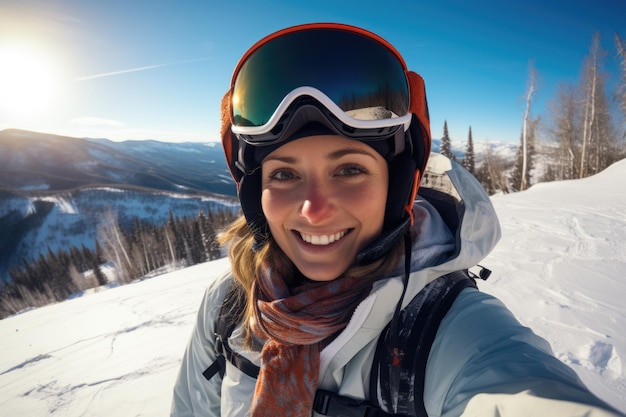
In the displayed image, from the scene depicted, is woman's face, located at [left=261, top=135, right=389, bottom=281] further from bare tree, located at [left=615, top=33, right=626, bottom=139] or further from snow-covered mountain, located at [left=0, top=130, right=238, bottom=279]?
Result: snow-covered mountain, located at [left=0, top=130, right=238, bottom=279]

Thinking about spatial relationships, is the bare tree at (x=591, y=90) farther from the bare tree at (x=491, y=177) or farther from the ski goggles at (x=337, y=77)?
the ski goggles at (x=337, y=77)

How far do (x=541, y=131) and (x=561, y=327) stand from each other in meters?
28.4

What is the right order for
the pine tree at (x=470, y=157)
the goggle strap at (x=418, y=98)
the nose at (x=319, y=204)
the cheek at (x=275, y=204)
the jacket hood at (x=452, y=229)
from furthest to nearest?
the pine tree at (x=470, y=157) → the goggle strap at (x=418, y=98) → the cheek at (x=275, y=204) → the nose at (x=319, y=204) → the jacket hood at (x=452, y=229)

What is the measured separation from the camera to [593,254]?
479cm

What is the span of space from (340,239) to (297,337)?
49 cm

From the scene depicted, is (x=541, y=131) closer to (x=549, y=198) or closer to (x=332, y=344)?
(x=549, y=198)

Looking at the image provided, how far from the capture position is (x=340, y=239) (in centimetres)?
142

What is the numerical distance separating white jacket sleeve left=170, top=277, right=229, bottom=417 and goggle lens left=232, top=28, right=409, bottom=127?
1.16m

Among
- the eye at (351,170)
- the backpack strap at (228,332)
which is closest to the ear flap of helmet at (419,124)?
the eye at (351,170)

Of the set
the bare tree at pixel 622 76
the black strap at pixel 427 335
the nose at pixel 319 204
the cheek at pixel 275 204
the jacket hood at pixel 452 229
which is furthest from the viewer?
the bare tree at pixel 622 76

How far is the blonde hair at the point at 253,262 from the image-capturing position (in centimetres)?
136

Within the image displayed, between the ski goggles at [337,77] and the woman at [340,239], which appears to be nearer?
the woman at [340,239]

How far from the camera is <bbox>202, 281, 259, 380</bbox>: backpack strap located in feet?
4.98

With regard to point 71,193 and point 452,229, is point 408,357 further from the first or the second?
point 71,193
